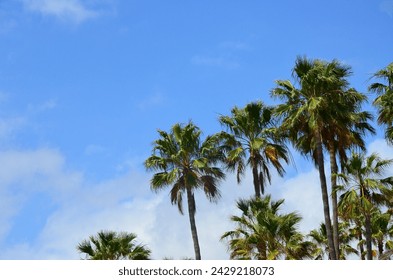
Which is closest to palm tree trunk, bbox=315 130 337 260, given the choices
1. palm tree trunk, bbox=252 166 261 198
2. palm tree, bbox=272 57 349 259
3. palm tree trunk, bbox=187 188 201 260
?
palm tree, bbox=272 57 349 259

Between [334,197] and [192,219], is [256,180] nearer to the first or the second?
[192,219]

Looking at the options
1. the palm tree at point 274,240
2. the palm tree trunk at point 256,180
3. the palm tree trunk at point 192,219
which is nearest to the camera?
the palm tree at point 274,240

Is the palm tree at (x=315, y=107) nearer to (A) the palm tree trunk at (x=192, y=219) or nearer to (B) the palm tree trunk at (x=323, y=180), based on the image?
(B) the palm tree trunk at (x=323, y=180)

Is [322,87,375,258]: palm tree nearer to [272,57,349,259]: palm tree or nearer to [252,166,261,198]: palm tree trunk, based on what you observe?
[272,57,349,259]: palm tree

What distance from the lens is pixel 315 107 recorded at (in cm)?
3622

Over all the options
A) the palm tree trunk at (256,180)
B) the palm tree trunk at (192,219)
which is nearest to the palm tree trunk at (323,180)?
the palm tree trunk at (256,180)

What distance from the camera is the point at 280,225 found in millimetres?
32125

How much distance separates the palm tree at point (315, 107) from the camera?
3684cm

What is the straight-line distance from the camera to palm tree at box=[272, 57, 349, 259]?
121ft

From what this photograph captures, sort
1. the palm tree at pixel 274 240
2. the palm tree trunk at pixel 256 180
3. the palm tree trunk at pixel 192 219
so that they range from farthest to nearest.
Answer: the palm tree trunk at pixel 256 180 → the palm tree trunk at pixel 192 219 → the palm tree at pixel 274 240
